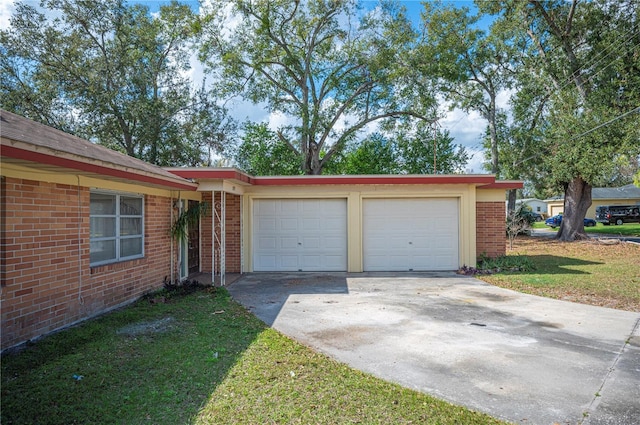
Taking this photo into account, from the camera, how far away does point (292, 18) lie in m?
23.0

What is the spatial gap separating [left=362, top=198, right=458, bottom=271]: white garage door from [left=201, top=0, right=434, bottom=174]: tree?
11.7 metres

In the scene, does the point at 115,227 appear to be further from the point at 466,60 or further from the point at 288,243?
the point at 466,60

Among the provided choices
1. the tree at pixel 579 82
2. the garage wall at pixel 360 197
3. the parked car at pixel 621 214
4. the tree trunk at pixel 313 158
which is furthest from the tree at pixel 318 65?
the parked car at pixel 621 214

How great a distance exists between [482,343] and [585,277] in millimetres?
6842

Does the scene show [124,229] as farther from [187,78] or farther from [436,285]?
[187,78]

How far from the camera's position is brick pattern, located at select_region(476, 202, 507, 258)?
1272cm

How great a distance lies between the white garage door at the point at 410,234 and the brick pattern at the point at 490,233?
1.52 m

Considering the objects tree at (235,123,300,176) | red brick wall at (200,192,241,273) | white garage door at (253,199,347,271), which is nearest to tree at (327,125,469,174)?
tree at (235,123,300,176)

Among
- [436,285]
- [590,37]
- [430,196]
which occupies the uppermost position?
[590,37]

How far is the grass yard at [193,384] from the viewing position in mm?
3268

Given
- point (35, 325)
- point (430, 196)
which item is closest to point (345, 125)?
point (430, 196)

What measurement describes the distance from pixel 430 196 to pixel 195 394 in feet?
30.4

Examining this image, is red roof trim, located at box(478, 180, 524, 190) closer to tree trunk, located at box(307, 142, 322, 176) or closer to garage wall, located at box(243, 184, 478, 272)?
garage wall, located at box(243, 184, 478, 272)

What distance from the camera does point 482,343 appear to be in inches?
205
